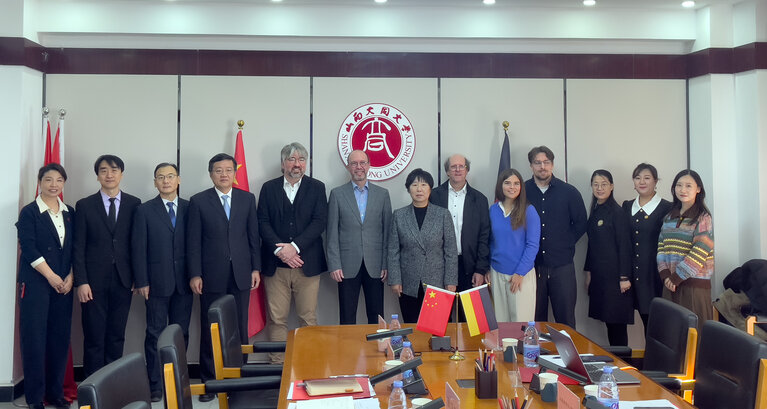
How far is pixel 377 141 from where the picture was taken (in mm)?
5906

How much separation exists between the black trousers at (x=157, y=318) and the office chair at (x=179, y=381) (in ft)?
7.00

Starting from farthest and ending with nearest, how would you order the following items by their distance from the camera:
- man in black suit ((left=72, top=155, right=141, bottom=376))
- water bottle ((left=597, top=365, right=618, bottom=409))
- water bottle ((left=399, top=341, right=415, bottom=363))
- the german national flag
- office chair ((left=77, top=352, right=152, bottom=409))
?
man in black suit ((left=72, top=155, right=141, bottom=376)) < the german national flag < water bottle ((left=399, top=341, right=415, bottom=363)) < water bottle ((left=597, top=365, right=618, bottom=409)) < office chair ((left=77, top=352, right=152, bottom=409))

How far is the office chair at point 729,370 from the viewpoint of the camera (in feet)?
7.75

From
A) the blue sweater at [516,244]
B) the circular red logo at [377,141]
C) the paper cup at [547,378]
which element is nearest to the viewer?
the paper cup at [547,378]

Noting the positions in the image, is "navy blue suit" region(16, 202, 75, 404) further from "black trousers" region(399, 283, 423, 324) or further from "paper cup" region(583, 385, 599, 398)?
"paper cup" region(583, 385, 599, 398)

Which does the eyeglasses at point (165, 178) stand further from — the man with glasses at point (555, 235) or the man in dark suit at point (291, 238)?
the man with glasses at point (555, 235)

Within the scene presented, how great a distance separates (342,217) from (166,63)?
2244 mm

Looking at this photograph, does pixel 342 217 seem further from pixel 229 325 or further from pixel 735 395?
pixel 735 395

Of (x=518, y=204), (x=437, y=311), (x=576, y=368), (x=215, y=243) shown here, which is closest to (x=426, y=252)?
(x=518, y=204)

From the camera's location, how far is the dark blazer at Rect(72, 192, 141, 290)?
16.0ft

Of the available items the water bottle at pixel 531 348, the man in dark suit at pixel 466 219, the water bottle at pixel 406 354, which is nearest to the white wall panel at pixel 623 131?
the man in dark suit at pixel 466 219

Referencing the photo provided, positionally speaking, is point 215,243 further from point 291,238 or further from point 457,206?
point 457,206

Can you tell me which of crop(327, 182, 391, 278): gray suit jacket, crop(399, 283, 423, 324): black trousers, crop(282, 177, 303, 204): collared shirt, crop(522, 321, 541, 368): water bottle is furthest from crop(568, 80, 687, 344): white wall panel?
crop(522, 321, 541, 368): water bottle

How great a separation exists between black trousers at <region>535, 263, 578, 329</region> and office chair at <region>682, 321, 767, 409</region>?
2531 mm
